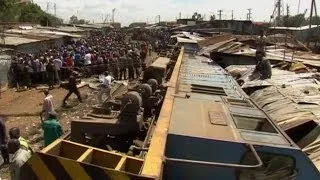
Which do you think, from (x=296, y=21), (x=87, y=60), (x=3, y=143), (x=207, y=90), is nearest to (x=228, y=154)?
(x=207, y=90)

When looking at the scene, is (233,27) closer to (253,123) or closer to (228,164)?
(253,123)

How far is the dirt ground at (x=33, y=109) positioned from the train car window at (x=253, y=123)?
6674 millimetres

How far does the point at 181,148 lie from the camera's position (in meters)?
4.69

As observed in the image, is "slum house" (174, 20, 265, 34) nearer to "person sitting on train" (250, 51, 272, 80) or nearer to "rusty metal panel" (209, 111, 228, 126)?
"person sitting on train" (250, 51, 272, 80)

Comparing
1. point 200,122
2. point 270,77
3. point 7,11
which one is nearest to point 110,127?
point 200,122

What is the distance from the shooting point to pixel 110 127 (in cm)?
647

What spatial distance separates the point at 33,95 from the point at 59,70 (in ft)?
12.9

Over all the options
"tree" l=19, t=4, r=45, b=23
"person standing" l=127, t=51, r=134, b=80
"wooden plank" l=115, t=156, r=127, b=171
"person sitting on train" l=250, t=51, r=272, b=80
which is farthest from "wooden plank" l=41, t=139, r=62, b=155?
"tree" l=19, t=4, r=45, b=23

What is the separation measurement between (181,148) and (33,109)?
13168 millimetres

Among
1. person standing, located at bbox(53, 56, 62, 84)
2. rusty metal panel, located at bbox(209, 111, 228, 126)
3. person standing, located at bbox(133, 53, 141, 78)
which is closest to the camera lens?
rusty metal panel, located at bbox(209, 111, 228, 126)

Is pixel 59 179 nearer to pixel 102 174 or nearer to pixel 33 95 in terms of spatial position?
pixel 102 174

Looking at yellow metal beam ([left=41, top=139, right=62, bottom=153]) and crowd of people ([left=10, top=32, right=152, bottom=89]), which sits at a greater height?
yellow metal beam ([left=41, top=139, right=62, bottom=153])

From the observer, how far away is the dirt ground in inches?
525

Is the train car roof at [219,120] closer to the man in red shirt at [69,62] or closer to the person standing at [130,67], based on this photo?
the man in red shirt at [69,62]
